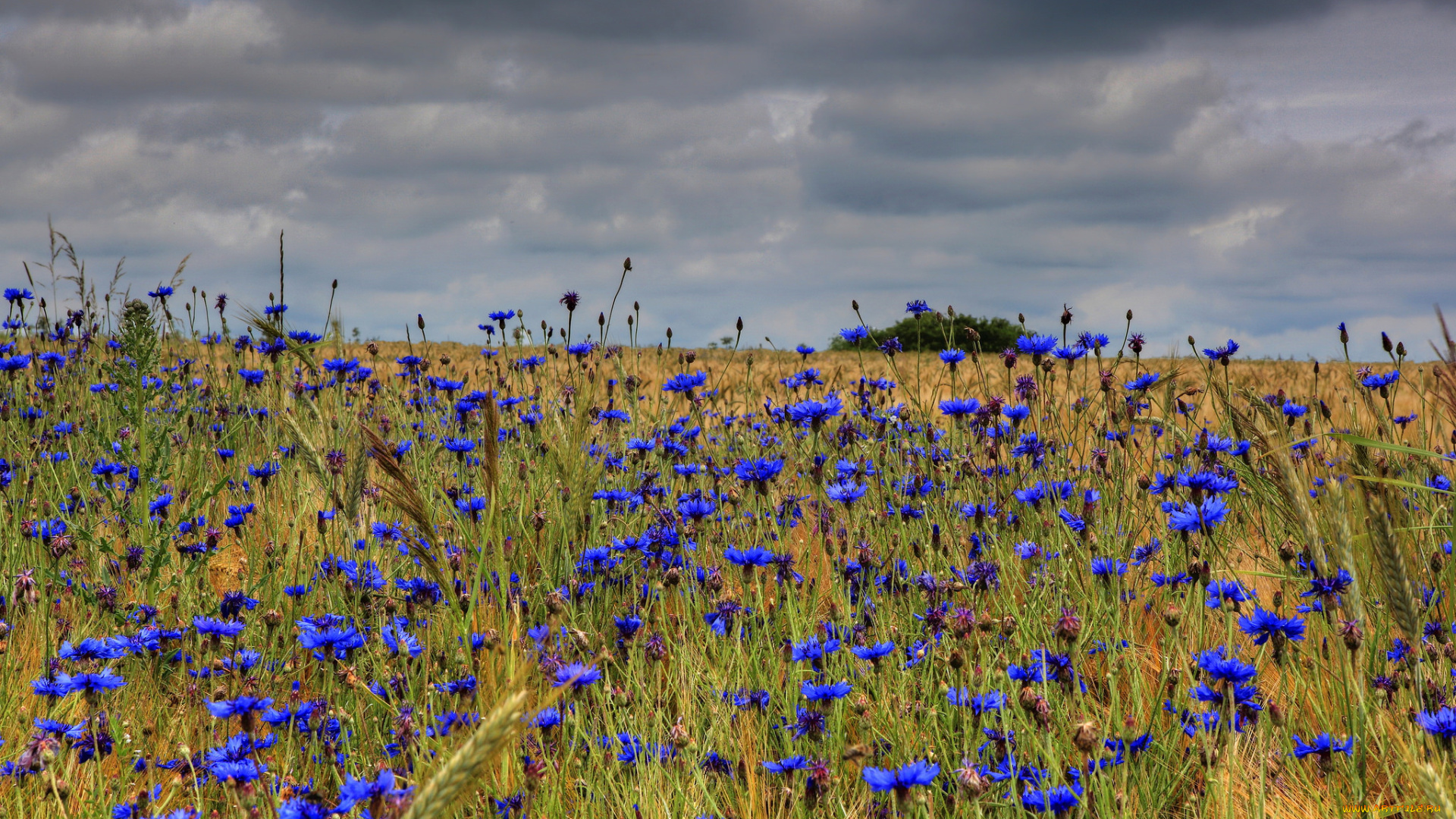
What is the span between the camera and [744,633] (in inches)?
107

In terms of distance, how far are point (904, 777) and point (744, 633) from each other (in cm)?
134

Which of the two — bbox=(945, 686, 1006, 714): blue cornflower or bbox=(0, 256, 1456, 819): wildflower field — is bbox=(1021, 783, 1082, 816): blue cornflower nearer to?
bbox=(0, 256, 1456, 819): wildflower field

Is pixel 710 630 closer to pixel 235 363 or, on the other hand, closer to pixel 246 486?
pixel 246 486

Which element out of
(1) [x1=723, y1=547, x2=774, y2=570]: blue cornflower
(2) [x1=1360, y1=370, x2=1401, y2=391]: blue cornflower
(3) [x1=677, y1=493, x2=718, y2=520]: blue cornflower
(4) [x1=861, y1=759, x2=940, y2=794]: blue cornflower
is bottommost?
(4) [x1=861, y1=759, x2=940, y2=794]: blue cornflower

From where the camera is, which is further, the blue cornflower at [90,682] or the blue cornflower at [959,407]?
the blue cornflower at [959,407]

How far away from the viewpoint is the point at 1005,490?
3574mm

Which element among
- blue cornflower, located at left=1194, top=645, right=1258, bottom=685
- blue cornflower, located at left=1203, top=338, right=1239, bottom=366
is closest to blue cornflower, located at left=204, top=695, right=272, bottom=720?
blue cornflower, located at left=1194, top=645, right=1258, bottom=685

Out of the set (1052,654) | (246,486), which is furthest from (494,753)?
(246,486)

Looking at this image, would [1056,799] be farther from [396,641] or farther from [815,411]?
[815,411]

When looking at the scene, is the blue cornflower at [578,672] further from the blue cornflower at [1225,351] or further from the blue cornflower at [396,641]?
the blue cornflower at [1225,351]

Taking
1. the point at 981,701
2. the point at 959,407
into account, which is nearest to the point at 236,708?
the point at 981,701

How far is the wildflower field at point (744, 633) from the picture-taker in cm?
168

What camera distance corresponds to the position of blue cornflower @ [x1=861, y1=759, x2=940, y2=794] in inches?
55.1

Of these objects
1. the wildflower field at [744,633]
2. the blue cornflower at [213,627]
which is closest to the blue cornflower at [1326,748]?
the wildflower field at [744,633]
